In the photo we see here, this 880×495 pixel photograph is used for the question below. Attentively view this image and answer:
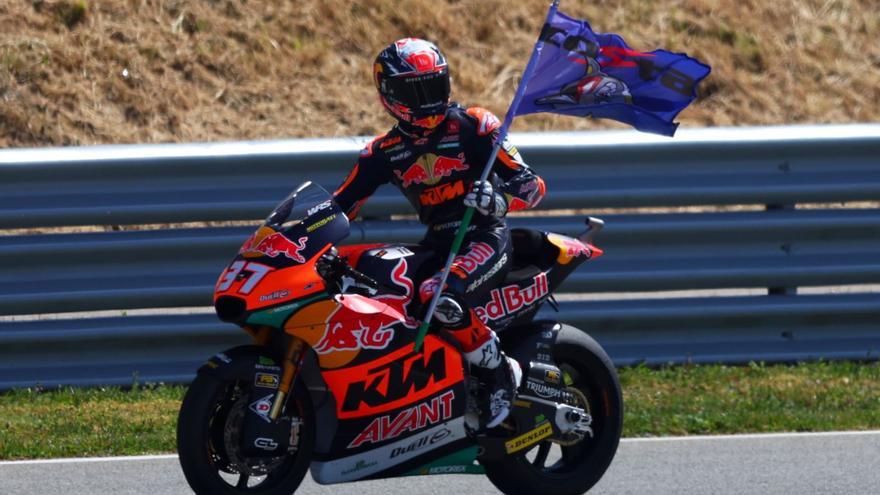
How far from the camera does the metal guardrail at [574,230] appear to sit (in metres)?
8.62

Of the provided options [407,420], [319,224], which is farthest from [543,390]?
[319,224]

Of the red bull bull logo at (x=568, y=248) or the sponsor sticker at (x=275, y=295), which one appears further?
the red bull bull logo at (x=568, y=248)

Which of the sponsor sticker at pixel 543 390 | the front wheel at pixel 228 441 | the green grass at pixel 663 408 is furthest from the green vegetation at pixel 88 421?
the sponsor sticker at pixel 543 390

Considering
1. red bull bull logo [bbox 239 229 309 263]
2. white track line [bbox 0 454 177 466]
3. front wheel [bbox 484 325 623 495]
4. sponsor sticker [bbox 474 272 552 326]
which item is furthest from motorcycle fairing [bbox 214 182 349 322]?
white track line [bbox 0 454 177 466]

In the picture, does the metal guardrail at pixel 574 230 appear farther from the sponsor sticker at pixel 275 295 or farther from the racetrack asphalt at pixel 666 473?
the sponsor sticker at pixel 275 295

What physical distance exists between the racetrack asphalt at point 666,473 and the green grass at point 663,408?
0.26 meters

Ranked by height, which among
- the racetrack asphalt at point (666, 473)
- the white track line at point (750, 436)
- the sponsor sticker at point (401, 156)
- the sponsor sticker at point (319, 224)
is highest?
the sponsor sticker at point (401, 156)

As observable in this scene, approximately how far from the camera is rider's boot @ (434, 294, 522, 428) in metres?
6.05

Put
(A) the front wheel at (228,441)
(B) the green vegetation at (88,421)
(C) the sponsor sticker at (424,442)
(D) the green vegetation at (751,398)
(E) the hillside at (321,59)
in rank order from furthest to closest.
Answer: (E) the hillside at (321,59), (D) the green vegetation at (751,398), (B) the green vegetation at (88,421), (C) the sponsor sticker at (424,442), (A) the front wheel at (228,441)

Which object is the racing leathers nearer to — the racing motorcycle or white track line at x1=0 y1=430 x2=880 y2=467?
the racing motorcycle

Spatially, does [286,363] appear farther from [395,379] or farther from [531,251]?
[531,251]

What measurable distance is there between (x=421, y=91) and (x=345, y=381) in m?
1.21

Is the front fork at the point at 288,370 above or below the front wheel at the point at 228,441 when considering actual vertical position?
above

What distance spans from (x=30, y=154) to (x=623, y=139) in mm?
3469
